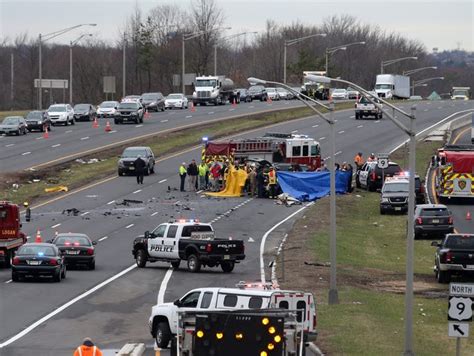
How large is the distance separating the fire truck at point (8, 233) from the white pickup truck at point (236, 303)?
16.2 meters

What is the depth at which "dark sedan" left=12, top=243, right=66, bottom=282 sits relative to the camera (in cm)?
3709

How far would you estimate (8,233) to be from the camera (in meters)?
41.9

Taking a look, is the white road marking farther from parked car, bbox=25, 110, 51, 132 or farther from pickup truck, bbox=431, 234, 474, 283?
parked car, bbox=25, 110, 51, 132

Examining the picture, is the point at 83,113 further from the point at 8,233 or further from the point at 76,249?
the point at 76,249

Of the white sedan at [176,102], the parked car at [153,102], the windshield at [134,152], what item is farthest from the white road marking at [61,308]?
the white sedan at [176,102]

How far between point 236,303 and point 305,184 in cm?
4066

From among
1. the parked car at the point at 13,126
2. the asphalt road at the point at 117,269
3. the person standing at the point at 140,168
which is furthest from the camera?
the parked car at the point at 13,126

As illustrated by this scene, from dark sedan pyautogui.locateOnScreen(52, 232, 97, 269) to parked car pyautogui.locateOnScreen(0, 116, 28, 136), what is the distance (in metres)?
52.2

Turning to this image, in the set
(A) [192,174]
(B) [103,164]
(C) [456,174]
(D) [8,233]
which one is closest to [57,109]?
(B) [103,164]

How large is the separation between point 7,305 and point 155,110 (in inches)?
3396

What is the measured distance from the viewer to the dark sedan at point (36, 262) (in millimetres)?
37094

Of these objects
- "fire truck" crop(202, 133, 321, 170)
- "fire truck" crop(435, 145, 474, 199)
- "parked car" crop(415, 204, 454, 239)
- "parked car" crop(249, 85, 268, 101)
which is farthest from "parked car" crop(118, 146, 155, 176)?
"parked car" crop(249, 85, 268, 101)

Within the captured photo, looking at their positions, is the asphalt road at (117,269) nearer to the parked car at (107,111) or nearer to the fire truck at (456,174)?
the fire truck at (456,174)

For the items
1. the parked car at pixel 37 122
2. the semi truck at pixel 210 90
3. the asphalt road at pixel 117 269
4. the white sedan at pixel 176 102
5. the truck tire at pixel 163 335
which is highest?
the semi truck at pixel 210 90
